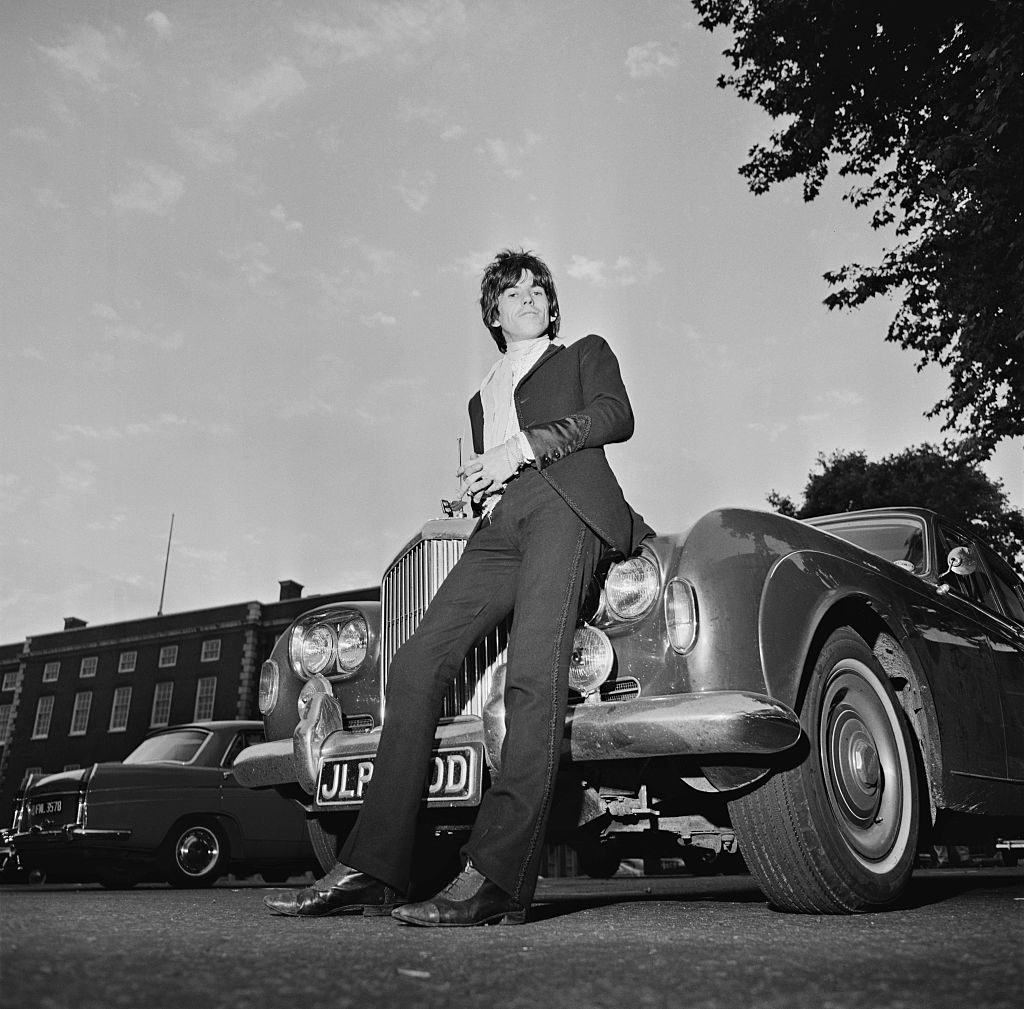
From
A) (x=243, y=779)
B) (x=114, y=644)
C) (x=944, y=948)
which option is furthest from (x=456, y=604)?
(x=114, y=644)

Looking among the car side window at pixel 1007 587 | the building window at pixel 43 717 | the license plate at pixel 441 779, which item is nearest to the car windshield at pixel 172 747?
the license plate at pixel 441 779

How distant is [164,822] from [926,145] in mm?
9760

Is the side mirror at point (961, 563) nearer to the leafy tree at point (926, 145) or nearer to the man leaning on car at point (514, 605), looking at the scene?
the man leaning on car at point (514, 605)

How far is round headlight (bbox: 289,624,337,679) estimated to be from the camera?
3.57 m

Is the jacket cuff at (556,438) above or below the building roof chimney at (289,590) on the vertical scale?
below

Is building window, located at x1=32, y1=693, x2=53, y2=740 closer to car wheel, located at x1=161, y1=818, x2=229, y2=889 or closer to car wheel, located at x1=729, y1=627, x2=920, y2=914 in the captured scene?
car wheel, located at x1=161, y1=818, x2=229, y2=889

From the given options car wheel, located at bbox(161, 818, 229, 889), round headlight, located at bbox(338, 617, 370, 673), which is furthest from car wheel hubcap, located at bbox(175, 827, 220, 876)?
round headlight, located at bbox(338, 617, 370, 673)

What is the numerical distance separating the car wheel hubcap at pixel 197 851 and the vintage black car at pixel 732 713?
6151mm

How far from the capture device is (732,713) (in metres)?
2.52

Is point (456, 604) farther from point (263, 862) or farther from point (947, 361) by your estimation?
point (947, 361)

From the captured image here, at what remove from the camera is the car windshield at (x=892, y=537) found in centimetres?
432

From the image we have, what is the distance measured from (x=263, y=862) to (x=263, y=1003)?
28.9 ft

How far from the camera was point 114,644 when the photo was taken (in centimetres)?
4238

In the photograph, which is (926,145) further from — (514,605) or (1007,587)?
(514,605)
